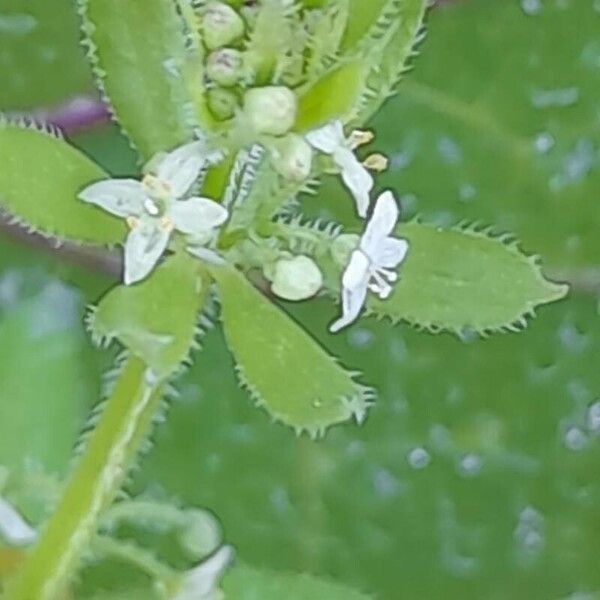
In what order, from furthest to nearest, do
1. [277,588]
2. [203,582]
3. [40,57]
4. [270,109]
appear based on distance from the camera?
1. [40,57]
2. [277,588]
3. [203,582]
4. [270,109]

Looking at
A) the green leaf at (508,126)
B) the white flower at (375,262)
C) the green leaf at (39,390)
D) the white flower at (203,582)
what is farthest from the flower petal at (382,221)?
the green leaf at (508,126)

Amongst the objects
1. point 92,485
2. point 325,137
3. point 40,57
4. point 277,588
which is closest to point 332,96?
point 325,137

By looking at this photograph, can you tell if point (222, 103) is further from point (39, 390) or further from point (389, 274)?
point (39, 390)

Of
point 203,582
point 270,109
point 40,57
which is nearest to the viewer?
point 270,109

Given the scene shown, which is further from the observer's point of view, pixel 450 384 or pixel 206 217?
pixel 450 384

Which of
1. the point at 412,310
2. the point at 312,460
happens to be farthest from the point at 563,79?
the point at 412,310

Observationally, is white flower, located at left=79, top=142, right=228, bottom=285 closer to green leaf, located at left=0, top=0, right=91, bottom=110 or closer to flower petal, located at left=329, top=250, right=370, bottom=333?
flower petal, located at left=329, top=250, right=370, bottom=333

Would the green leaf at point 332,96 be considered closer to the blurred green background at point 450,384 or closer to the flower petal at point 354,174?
the flower petal at point 354,174
